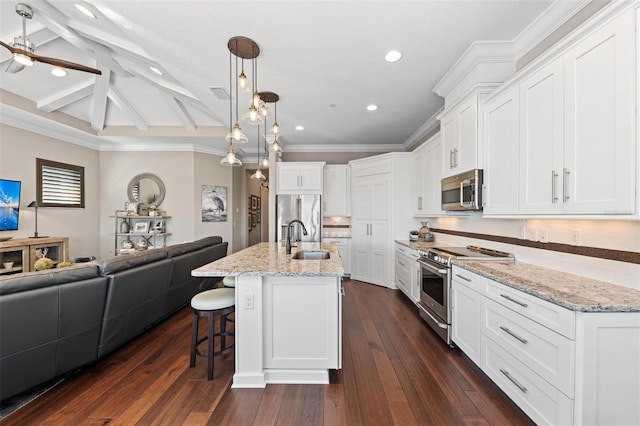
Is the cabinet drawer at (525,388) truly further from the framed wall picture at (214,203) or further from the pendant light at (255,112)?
the framed wall picture at (214,203)

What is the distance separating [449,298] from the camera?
8.59 ft

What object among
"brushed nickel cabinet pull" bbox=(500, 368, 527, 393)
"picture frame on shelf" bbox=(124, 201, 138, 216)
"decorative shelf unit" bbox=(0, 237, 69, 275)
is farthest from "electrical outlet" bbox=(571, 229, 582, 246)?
"picture frame on shelf" bbox=(124, 201, 138, 216)

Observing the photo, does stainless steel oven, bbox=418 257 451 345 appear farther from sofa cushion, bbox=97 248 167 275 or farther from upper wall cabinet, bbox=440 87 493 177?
sofa cushion, bbox=97 248 167 275

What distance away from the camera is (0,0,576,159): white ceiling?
212cm

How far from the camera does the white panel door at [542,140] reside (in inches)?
68.7

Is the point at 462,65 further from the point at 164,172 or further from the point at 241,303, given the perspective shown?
the point at 164,172

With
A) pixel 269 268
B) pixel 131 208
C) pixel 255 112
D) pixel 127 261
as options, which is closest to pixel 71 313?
pixel 127 261

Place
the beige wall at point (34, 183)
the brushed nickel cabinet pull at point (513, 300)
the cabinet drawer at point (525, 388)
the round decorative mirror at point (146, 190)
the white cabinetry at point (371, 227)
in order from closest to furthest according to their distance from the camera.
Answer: the cabinet drawer at point (525, 388)
the brushed nickel cabinet pull at point (513, 300)
the beige wall at point (34, 183)
the white cabinetry at point (371, 227)
the round decorative mirror at point (146, 190)

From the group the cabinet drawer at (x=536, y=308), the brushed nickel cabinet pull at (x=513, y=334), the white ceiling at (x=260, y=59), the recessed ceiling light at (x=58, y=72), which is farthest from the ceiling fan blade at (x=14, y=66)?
the brushed nickel cabinet pull at (x=513, y=334)

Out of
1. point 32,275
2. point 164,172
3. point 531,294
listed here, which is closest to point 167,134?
point 164,172

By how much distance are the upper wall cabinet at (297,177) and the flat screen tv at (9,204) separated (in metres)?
4.24

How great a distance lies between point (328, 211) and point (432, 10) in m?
4.01

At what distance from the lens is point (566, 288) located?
1.58 m

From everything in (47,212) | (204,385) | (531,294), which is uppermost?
(47,212)
